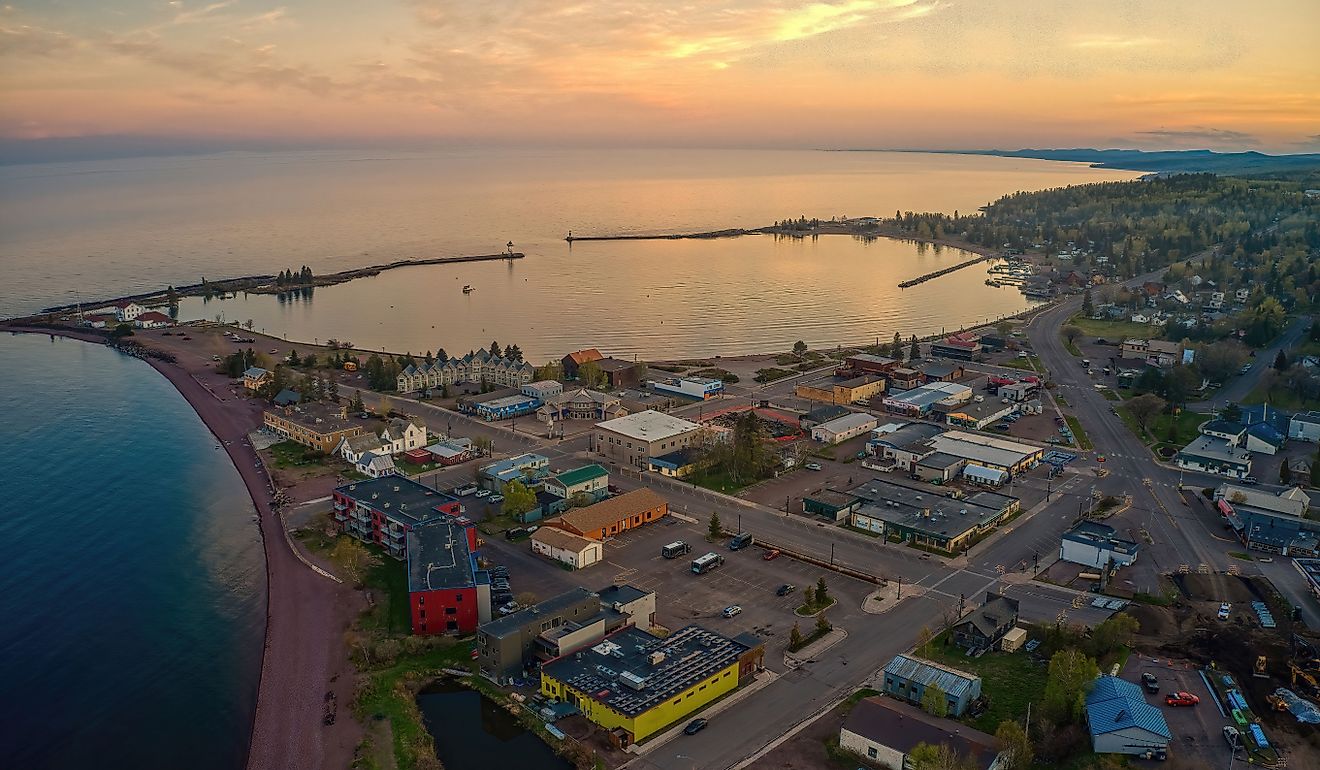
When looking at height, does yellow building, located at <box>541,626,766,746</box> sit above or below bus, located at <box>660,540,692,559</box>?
below

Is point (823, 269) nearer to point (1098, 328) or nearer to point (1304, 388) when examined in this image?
point (1098, 328)

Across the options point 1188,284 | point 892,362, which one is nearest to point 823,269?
point 1188,284

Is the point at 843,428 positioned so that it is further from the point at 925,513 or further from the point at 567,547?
the point at 567,547

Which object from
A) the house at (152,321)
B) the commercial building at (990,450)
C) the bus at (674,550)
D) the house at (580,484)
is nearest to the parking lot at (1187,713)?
the bus at (674,550)

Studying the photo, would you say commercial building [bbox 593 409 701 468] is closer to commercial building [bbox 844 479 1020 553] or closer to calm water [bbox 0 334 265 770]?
commercial building [bbox 844 479 1020 553]

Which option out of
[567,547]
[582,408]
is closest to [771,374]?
[582,408]

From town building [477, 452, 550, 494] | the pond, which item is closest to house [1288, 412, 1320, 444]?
town building [477, 452, 550, 494]
